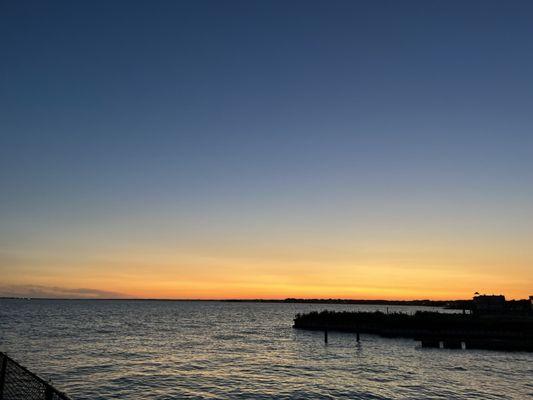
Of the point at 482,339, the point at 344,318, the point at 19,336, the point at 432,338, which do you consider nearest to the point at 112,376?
the point at 19,336

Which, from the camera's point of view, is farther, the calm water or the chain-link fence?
the calm water

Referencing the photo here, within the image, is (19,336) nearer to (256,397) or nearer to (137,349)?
(137,349)

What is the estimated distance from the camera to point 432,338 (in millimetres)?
69188

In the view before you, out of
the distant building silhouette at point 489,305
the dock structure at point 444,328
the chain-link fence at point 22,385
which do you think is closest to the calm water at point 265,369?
→ the dock structure at point 444,328

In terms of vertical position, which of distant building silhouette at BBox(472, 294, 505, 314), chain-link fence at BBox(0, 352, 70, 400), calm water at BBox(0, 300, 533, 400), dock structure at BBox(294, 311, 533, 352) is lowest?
calm water at BBox(0, 300, 533, 400)

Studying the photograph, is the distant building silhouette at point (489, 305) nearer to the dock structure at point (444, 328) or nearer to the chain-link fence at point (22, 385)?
the dock structure at point (444, 328)

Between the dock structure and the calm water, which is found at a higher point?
the dock structure

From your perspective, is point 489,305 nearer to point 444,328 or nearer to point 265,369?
point 444,328

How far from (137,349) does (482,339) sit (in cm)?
5256

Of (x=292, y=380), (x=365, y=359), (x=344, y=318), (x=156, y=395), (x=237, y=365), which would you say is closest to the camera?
(x=156, y=395)

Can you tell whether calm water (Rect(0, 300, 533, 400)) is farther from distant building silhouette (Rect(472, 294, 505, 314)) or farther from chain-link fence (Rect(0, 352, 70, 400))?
distant building silhouette (Rect(472, 294, 505, 314))

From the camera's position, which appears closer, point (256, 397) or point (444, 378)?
point (256, 397)

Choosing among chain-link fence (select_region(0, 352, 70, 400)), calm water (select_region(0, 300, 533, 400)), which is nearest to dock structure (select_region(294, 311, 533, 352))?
calm water (select_region(0, 300, 533, 400))

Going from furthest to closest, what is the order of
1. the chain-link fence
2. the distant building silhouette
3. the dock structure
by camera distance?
1. the distant building silhouette
2. the dock structure
3. the chain-link fence
